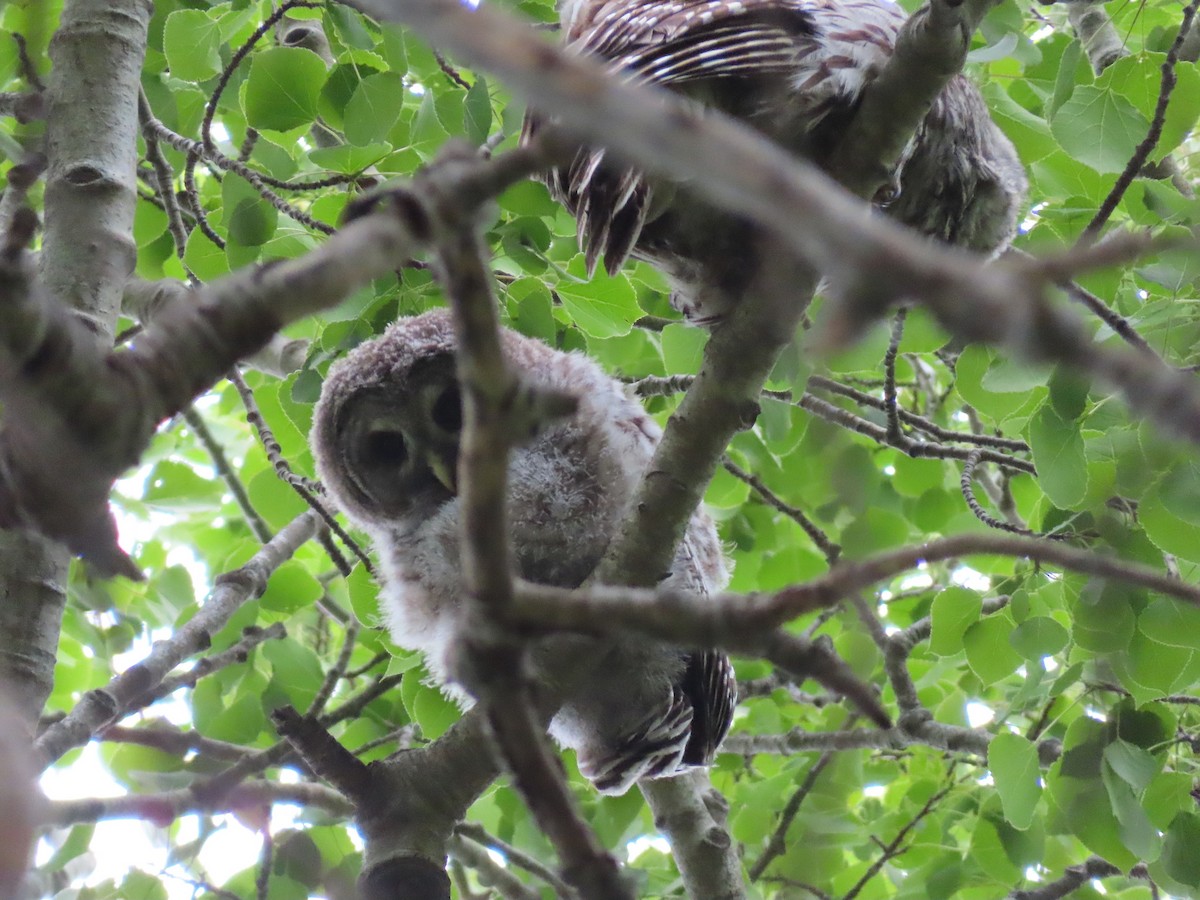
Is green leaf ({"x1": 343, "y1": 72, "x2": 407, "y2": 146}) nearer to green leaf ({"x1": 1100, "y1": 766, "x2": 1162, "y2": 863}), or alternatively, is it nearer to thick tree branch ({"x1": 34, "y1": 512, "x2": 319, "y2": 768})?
thick tree branch ({"x1": 34, "y1": 512, "x2": 319, "y2": 768})

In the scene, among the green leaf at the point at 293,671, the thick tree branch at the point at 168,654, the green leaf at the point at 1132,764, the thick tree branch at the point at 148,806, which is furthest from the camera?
the green leaf at the point at 293,671

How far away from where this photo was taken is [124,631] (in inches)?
126

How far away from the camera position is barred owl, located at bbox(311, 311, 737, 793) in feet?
7.30

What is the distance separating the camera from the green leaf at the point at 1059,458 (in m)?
2.06

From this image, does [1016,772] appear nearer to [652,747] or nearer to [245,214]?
[652,747]

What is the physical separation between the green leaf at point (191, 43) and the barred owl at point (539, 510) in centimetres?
69

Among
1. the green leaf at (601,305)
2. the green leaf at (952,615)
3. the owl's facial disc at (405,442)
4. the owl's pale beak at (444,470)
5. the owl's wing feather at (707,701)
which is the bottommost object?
the owl's wing feather at (707,701)

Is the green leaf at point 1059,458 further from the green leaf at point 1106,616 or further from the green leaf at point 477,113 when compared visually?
the green leaf at point 477,113

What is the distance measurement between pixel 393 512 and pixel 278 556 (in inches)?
16.6

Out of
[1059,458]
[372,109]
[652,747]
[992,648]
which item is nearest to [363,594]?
[652,747]

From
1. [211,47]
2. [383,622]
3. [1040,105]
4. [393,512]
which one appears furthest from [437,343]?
[1040,105]

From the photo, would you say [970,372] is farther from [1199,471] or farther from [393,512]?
[393,512]

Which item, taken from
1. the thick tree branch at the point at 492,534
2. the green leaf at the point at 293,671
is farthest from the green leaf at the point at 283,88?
the thick tree branch at the point at 492,534

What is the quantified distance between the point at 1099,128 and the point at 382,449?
5.43 feet
